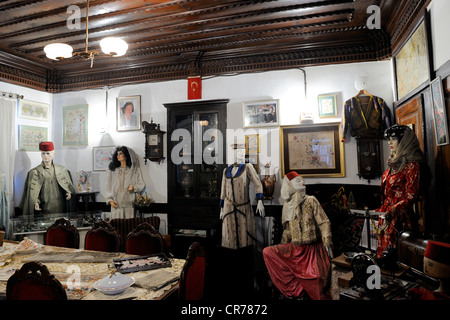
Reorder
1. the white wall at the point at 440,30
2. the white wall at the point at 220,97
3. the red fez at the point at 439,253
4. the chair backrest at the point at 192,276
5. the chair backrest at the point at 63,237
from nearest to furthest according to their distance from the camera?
the red fez at the point at 439,253
the chair backrest at the point at 192,276
the white wall at the point at 440,30
the chair backrest at the point at 63,237
the white wall at the point at 220,97

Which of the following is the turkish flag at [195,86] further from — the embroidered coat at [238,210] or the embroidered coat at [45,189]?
the embroidered coat at [45,189]

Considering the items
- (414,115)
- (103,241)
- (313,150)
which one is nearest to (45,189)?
(103,241)

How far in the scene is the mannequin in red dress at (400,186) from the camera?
2920mm

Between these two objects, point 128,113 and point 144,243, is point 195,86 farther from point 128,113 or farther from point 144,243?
point 144,243

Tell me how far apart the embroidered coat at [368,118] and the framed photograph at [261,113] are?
1.14m

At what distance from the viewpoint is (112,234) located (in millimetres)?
3283

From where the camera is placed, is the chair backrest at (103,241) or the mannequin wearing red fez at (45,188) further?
the mannequin wearing red fez at (45,188)

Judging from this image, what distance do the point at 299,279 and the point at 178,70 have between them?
4.24 metres

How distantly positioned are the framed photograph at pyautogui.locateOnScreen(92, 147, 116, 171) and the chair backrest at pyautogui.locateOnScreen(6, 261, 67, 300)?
14.1ft

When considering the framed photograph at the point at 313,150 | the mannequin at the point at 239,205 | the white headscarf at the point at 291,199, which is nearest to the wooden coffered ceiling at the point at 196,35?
the framed photograph at the point at 313,150

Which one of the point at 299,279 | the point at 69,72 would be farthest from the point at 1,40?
the point at 299,279

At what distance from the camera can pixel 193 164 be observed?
5.35m

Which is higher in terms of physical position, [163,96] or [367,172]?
[163,96]
